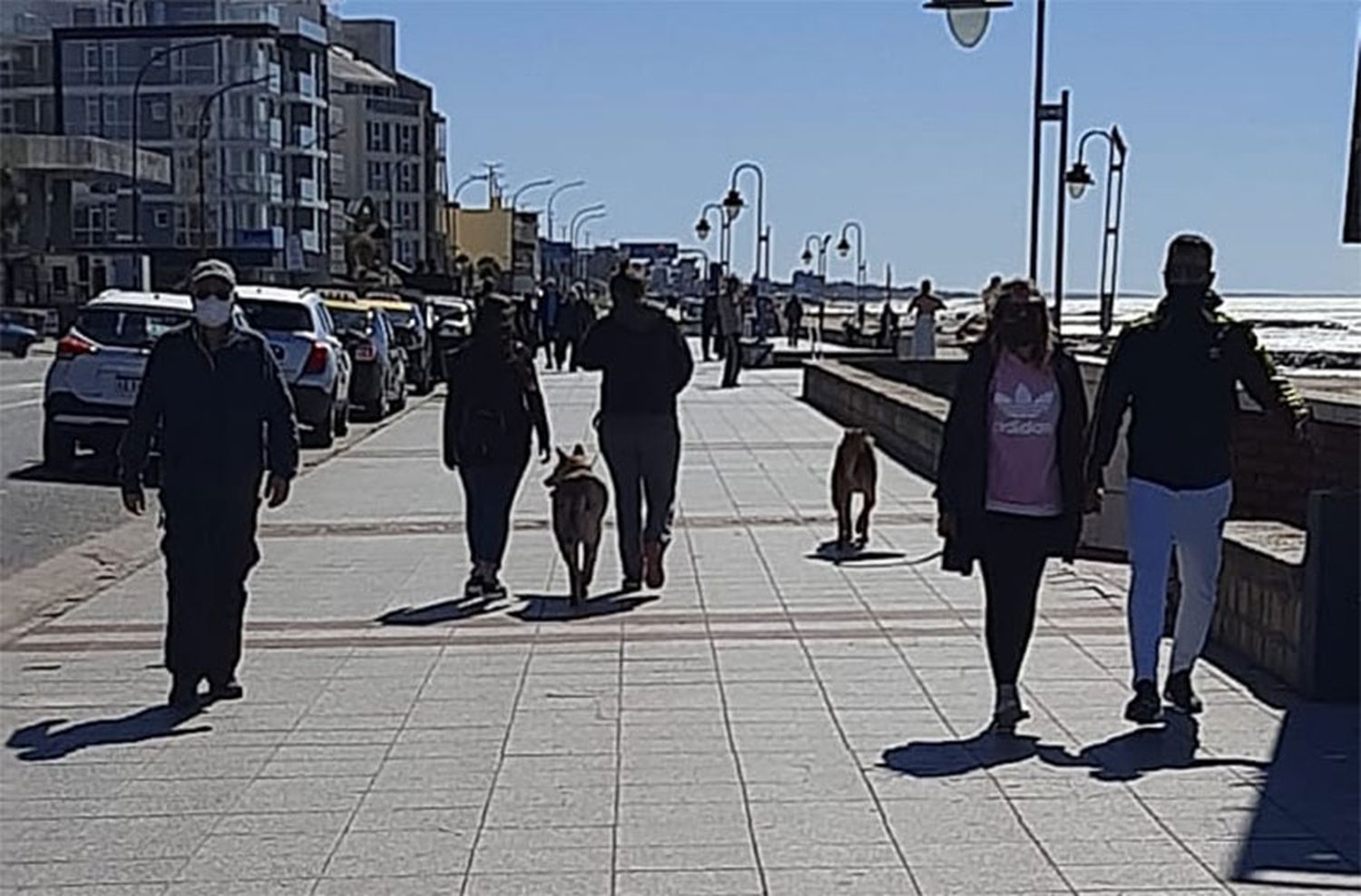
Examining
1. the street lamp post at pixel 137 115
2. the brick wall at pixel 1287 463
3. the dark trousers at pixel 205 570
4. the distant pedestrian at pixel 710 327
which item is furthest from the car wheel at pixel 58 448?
the street lamp post at pixel 137 115

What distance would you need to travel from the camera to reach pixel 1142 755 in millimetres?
7855

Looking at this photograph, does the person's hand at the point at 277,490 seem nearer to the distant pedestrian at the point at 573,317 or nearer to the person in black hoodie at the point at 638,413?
the person in black hoodie at the point at 638,413

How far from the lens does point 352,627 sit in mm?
10961

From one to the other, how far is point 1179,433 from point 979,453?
0.72 meters

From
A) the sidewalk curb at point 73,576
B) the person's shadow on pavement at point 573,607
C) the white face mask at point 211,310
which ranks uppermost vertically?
the white face mask at point 211,310

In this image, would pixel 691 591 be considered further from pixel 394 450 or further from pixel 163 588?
pixel 394 450

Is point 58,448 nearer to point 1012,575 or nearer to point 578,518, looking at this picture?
point 578,518

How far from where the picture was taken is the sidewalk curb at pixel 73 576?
1166 centimetres

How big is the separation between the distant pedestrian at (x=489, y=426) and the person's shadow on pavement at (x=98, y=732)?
3254 mm

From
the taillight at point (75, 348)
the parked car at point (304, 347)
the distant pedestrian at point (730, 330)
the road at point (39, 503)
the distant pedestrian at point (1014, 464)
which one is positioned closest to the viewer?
the distant pedestrian at point (1014, 464)

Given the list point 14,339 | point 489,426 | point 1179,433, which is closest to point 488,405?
point 489,426

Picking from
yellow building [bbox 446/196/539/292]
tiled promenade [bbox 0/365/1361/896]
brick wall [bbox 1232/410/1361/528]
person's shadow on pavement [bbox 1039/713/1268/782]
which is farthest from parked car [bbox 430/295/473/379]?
yellow building [bbox 446/196/539/292]

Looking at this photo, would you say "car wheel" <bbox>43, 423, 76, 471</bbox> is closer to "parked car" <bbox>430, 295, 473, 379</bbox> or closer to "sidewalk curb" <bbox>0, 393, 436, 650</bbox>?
"sidewalk curb" <bbox>0, 393, 436, 650</bbox>

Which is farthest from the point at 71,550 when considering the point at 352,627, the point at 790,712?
the point at 790,712
